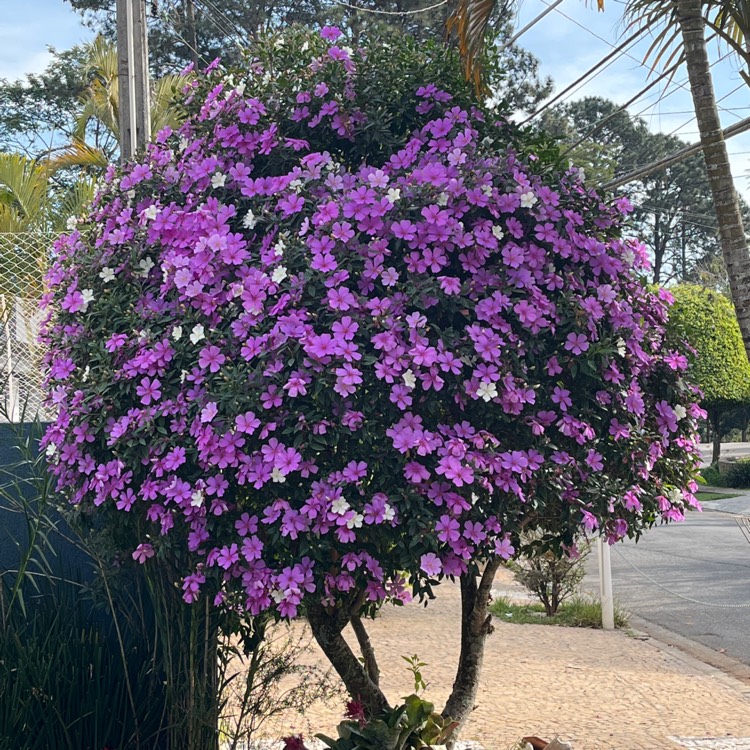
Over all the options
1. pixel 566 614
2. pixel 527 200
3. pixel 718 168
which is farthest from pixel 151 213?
pixel 566 614

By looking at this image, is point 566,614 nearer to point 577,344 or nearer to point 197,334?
point 577,344

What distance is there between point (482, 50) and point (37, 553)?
3159mm

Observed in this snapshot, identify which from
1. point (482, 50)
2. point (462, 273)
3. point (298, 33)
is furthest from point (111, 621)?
point (482, 50)

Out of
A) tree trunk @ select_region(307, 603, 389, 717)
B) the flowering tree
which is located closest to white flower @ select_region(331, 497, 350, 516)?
the flowering tree

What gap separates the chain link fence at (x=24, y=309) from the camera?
5.31 meters

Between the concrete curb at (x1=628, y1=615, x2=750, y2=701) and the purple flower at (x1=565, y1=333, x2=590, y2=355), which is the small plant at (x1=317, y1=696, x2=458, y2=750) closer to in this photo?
the purple flower at (x1=565, y1=333, x2=590, y2=355)

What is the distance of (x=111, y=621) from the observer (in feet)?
15.0

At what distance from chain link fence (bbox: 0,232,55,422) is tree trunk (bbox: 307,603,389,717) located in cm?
215

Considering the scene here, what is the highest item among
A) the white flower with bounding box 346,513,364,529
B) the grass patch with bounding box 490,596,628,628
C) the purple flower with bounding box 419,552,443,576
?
the white flower with bounding box 346,513,364,529

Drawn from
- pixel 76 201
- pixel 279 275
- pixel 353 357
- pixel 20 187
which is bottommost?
pixel 353 357

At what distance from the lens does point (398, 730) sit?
3854 millimetres

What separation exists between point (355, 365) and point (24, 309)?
116 inches

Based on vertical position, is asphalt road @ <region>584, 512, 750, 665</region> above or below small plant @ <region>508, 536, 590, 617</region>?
below

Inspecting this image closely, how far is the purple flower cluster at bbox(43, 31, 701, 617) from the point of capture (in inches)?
123
